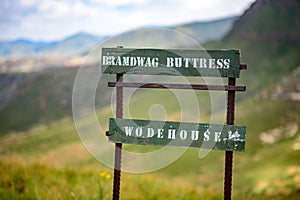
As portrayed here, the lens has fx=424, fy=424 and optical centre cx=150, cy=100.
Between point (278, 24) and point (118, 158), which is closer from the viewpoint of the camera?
point (118, 158)

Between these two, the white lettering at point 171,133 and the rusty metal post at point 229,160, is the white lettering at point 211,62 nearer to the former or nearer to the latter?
the rusty metal post at point 229,160

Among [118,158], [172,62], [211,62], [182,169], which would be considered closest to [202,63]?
[211,62]

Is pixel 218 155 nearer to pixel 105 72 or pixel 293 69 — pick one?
pixel 293 69

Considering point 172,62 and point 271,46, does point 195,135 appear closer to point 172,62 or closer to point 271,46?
point 172,62

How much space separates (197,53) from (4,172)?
15.1 ft

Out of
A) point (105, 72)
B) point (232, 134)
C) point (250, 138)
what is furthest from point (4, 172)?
point (250, 138)

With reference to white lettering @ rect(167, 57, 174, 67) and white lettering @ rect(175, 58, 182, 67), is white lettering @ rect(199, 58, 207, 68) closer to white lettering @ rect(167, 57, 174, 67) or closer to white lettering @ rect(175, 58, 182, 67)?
white lettering @ rect(175, 58, 182, 67)

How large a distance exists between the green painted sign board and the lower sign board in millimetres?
667

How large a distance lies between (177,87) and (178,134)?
610 millimetres

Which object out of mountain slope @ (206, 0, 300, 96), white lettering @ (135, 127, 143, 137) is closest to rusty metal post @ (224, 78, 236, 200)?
white lettering @ (135, 127, 143, 137)

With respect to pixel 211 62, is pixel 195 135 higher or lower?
lower

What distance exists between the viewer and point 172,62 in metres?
5.51

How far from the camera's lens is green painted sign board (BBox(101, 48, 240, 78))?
532 cm

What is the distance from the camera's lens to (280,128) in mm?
116562
